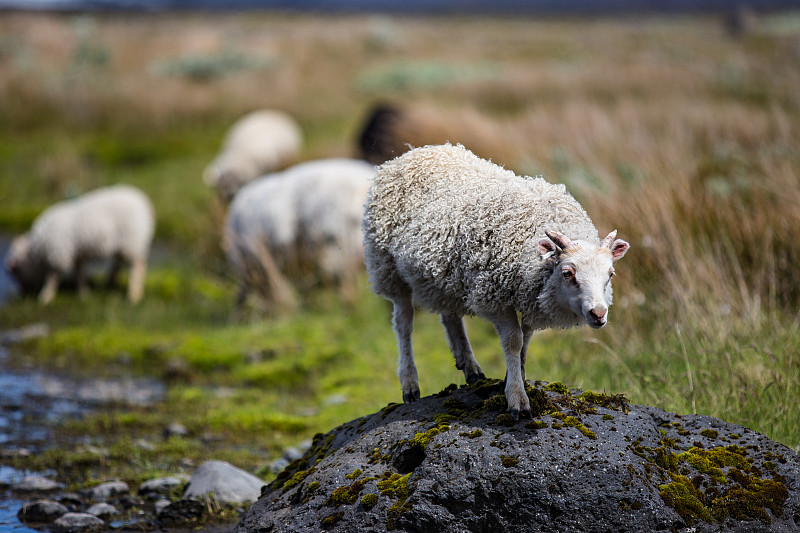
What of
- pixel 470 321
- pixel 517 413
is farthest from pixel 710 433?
pixel 470 321

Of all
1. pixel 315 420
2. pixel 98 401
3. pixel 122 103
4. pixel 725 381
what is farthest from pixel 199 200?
pixel 725 381

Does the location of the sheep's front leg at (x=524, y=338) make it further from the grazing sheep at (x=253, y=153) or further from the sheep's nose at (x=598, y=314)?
the grazing sheep at (x=253, y=153)

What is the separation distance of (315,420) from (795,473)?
457cm

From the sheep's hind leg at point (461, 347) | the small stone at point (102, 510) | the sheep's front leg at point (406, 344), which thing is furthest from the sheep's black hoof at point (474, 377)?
the small stone at point (102, 510)

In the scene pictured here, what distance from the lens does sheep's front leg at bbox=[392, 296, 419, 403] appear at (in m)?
4.45

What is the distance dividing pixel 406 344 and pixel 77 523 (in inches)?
103

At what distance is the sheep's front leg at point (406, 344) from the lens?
4.45m

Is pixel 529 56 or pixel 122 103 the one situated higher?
pixel 529 56

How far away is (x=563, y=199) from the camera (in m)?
3.83

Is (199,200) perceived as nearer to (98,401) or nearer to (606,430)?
(98,401)

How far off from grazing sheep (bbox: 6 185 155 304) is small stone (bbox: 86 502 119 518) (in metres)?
7.63

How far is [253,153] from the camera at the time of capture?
17703mm

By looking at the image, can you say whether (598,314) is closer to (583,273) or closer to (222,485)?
(583,273)

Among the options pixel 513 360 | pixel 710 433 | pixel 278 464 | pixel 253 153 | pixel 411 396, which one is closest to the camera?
pixel 513 360
